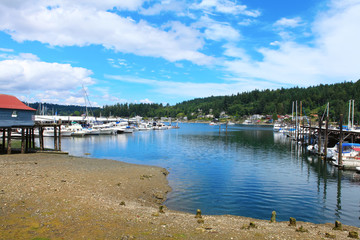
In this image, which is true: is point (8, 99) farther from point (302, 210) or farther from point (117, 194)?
point (302, 210)

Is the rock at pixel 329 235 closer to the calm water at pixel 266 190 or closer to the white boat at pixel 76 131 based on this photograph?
the calm water at pixel 266 190

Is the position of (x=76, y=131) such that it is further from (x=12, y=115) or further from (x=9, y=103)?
(x=9, y=103)

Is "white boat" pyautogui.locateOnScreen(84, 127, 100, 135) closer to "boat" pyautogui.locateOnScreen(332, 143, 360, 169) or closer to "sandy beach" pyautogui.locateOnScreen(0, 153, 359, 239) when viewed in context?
"sandy beach" pyautogui.locateOnScreen(0, 153, 359, 239)

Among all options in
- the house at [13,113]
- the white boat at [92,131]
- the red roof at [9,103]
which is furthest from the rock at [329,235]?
the white boat at [92,131]

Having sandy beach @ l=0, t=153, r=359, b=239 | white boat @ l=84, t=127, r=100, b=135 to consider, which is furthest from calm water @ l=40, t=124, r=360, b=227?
white boat @ l=84, t=127, r=100, b=135

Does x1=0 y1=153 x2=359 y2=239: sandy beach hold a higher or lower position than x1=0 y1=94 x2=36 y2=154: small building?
lower

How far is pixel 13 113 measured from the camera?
38344mm

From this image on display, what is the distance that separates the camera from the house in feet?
121

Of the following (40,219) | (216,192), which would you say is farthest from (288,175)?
(40,219)

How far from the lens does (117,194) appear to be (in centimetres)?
2081

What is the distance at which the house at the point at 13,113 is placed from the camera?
36969mm

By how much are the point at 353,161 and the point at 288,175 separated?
11857 mm

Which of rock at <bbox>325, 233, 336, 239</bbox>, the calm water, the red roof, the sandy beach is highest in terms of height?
the red roof

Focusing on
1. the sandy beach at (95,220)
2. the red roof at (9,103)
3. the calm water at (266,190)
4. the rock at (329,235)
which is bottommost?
the calm water at (266,190)
